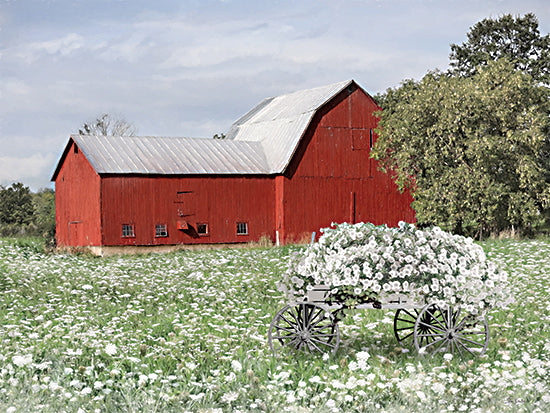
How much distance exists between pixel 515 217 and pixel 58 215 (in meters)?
22.4

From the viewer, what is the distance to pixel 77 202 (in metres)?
29.8

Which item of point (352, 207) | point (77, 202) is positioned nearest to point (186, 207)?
point (77, 202)

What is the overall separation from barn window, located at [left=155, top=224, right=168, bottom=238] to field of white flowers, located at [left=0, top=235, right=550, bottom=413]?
1333 cm

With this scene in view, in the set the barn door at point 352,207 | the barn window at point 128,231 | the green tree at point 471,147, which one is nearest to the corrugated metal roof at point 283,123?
the green tree at point 471,147

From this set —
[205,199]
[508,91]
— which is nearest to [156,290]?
[205,199]

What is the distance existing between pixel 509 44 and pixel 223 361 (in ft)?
132

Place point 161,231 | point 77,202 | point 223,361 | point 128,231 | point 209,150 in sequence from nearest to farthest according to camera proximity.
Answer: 1. point 223,361
2. point 128,231
3. point 161,231
4. point 77,202
5. point 209,150

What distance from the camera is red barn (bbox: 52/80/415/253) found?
27.8m

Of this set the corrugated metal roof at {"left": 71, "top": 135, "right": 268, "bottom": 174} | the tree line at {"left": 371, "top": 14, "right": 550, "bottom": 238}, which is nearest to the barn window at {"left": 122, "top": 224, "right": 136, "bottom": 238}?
the corrugated metal roof at {"left": 71, "top": 135, "right": 268, "bottom": 174}

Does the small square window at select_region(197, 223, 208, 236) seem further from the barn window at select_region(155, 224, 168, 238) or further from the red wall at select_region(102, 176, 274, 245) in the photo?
the barn window at select_region(155, 224, 168, 238)

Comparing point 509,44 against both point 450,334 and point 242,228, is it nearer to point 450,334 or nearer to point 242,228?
point 242,228

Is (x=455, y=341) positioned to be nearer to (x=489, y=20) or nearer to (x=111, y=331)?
(x=111, y=331)

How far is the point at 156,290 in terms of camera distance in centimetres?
1416

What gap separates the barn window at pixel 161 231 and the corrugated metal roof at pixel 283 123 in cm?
563
